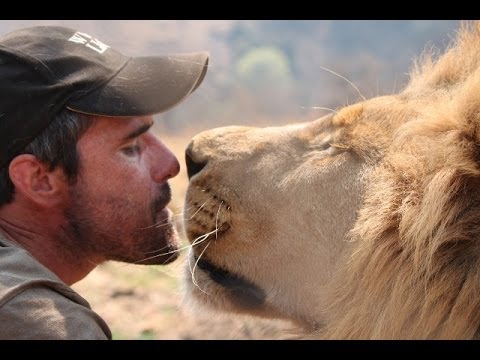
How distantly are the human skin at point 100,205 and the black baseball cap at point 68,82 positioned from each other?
8 cm

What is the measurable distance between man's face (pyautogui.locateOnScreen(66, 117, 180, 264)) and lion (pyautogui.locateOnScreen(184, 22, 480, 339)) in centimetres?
13

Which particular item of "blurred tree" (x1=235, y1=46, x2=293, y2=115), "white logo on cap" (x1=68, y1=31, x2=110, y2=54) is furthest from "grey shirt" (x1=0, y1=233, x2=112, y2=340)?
"blurred tree" (x1=235, y1=46, x2=293, y2=115)

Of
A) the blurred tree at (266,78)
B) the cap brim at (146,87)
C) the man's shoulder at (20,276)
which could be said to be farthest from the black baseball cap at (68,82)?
the blurred tree at (266,78)

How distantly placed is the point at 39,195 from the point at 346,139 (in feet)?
2.70

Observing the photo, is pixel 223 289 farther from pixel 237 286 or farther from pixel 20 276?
pixel 20 276

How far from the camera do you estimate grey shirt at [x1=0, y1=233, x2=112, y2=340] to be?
177 cm

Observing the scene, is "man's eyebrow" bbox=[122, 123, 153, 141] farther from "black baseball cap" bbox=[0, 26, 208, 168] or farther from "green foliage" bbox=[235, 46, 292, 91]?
"green foliage" bbox=[235, 46, 292, 91]

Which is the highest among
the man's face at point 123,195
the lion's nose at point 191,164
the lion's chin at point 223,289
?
the lion's nose at point 191,164

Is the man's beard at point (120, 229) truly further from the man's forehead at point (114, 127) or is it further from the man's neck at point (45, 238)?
the man's forehead at point (114, 127)

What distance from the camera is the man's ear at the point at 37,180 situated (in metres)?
2.26

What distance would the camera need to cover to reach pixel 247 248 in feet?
7.25
